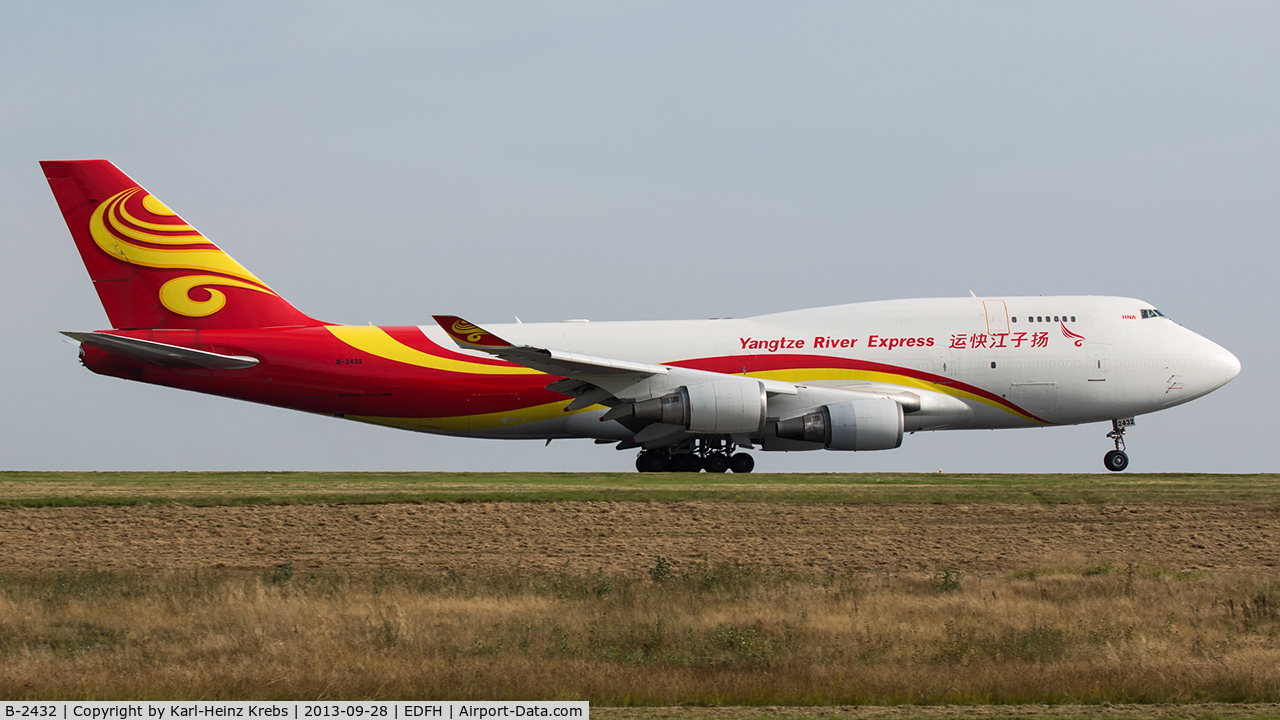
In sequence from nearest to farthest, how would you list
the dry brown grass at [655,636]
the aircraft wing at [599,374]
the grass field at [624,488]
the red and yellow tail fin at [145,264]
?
the dry brown grass at [655,636] < the grass field at [624,488] < the aircraft wing at [599,374] < the red and yellow tail fin at [145,264]

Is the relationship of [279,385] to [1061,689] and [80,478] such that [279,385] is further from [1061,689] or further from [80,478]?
[1061,689]

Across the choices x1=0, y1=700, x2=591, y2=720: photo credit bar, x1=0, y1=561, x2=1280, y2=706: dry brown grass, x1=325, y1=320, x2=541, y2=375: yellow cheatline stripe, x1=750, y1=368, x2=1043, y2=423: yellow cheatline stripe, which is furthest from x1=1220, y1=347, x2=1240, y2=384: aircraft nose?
x1=0, y1=700, x2=591, y2=720: photo credit bar

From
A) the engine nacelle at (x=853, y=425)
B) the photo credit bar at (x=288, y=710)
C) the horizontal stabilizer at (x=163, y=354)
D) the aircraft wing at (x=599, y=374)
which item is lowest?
the photo credit bar at (x=288, y=710)

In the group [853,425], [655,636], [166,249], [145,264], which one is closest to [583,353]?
[853,425]

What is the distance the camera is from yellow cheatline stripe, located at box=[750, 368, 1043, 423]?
32.8 meters

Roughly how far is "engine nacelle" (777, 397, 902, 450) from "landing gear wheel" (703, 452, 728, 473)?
224 centimetres

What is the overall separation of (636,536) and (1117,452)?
1695 cm

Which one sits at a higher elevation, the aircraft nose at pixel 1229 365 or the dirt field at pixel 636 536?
the aircraft nose at pixel 1229 365

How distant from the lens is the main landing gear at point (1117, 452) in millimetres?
34031

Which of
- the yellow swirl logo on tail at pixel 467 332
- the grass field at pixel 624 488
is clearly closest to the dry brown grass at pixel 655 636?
the grass field at pixel 624 488

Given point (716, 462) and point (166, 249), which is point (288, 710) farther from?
point (166, 249)

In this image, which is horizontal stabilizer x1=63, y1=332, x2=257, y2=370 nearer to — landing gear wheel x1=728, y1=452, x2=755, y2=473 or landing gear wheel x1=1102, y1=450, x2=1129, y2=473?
landing gear wheel x1=728, y1=452, x2=755, y2=473

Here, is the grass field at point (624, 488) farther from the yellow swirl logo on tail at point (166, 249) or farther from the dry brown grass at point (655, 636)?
the yellow swirl logo on tail at point (166, 249)

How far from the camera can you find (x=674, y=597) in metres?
19.0
